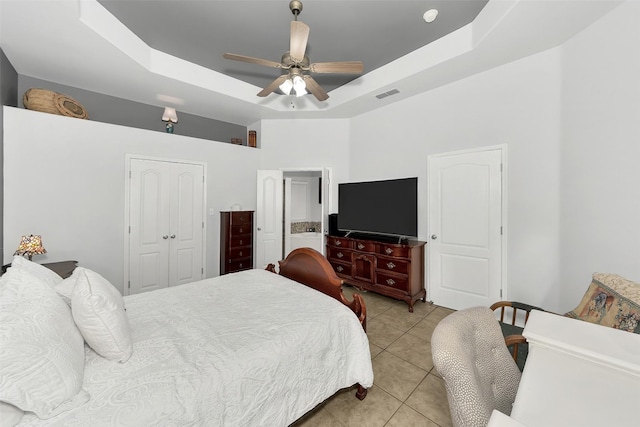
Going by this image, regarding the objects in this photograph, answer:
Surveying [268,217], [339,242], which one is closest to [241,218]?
[268,217]

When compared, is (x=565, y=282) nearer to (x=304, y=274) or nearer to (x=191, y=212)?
(x=304, y=274)

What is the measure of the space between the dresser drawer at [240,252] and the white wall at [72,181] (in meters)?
1.48

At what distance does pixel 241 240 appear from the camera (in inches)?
168

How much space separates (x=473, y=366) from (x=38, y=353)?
5.19 feet

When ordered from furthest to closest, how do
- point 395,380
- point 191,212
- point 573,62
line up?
point 191,212
point 573,62
point 395,380

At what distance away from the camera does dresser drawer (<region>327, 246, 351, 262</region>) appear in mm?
3984

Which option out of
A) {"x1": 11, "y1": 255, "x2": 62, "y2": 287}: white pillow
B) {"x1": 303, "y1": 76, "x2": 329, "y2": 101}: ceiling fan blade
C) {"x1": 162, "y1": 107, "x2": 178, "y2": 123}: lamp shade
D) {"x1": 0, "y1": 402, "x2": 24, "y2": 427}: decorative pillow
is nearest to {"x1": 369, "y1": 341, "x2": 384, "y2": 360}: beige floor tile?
{"x1": 0, "y1": 402, "x2": 24, "y2": 427}: decorative pillow

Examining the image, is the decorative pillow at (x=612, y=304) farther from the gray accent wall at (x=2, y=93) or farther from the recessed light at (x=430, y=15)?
the gray accent wall at (x=2, y=93)

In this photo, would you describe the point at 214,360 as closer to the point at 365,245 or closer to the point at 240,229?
the point at 365,245

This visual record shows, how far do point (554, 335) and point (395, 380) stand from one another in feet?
4.84

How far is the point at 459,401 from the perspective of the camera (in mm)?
791

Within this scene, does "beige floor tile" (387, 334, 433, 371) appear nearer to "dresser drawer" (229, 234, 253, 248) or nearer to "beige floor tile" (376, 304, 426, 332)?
"beige floor tile" (376, 304, 426, 332)

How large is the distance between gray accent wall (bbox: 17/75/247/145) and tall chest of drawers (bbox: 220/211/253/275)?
1.70 metres

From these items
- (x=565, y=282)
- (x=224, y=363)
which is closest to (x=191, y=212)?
(x=224, y=363)
